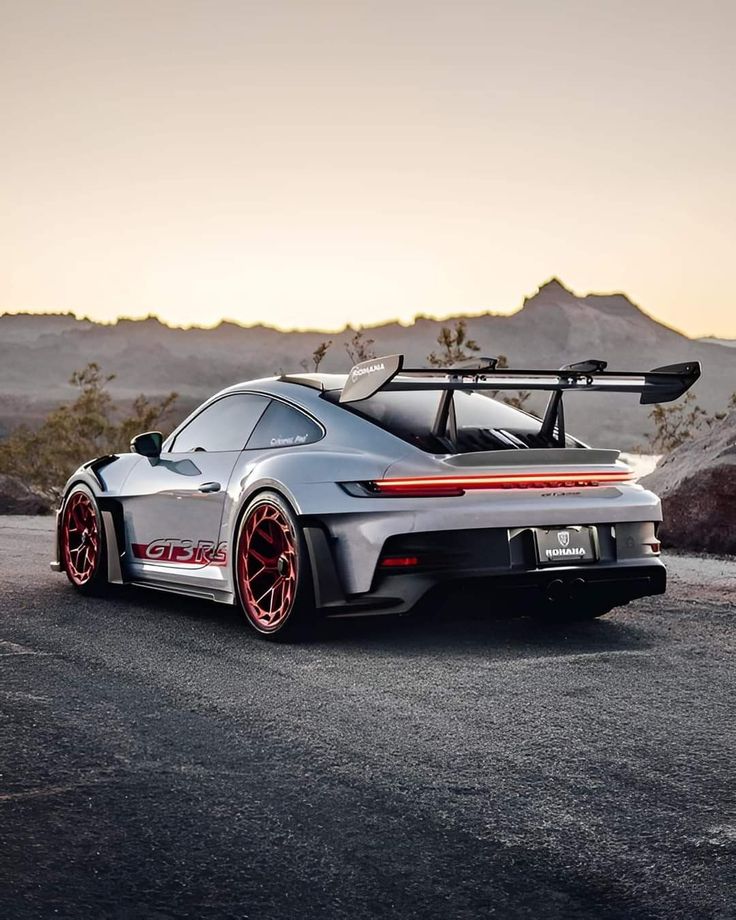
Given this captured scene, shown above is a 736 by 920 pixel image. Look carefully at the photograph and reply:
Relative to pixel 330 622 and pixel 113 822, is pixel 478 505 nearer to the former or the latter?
pixel 330 622

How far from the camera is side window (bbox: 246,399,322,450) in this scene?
6879 mm

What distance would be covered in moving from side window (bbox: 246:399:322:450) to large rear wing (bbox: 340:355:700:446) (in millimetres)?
397

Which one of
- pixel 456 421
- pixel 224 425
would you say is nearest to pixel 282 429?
pixel 224 425

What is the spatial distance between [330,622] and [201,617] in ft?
4.80

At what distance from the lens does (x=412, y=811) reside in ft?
11.9

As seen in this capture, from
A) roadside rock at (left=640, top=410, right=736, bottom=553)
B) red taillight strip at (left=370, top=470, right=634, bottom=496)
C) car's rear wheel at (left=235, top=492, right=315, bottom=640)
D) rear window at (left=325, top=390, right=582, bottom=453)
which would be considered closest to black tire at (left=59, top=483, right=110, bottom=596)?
car's rear wheel at (left=235, top=492, right=315, bottom=640)

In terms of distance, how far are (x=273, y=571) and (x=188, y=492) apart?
1.10 metres

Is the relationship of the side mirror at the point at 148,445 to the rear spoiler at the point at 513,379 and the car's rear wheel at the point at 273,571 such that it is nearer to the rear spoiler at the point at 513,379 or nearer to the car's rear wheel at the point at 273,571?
the car's rear wheel at the point at 273,571

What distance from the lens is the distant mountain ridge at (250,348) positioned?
137m

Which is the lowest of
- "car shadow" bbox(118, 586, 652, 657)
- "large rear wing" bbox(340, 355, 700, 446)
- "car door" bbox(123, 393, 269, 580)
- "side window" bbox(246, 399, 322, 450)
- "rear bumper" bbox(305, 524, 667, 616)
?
"car shadow" bbox(118, 586, 652, 657)

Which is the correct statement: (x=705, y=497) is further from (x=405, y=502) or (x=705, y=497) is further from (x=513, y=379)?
(x=405, y=502)

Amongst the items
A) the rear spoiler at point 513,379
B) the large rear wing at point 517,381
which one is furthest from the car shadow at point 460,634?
the rear spoiler at point 513,379

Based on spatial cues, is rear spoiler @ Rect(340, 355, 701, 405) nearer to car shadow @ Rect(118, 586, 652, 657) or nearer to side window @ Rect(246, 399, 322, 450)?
side window @ Rect(246, 399, 322, 450)

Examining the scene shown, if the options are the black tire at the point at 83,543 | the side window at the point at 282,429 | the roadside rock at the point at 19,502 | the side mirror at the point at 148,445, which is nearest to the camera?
the side window at the point at 282,429
